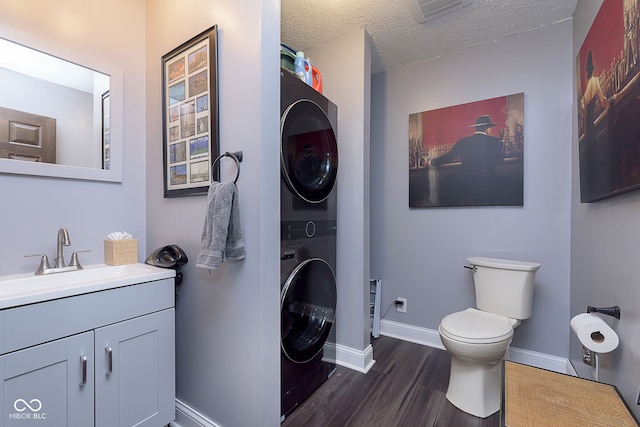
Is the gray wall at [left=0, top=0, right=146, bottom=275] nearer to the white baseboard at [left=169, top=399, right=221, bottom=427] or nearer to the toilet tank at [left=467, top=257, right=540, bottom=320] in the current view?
the white baseboard at [left=169, top=399, right=221, bottom=427]

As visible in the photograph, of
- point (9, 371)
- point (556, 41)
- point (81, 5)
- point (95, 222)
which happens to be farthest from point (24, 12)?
point (556, 41)

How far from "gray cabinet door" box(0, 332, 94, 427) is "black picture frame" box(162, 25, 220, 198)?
30.8 inches

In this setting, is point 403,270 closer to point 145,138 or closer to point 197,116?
point 197,116

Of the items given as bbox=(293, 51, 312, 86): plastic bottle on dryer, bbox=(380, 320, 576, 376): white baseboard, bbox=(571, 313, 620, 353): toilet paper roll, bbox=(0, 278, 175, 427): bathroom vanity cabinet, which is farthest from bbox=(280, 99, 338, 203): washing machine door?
bbox=(380, 320, 576, 376): white baseboard

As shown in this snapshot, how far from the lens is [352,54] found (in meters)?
2.02

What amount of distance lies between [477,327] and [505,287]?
42 cm

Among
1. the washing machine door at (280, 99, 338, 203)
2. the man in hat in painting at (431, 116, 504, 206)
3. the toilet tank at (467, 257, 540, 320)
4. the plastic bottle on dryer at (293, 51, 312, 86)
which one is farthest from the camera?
the man in hat in painting at (431, 116, 504, 206)

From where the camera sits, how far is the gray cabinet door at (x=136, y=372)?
1124mm

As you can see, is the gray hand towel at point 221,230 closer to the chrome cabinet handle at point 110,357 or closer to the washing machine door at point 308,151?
the washing machine door at point 308,151

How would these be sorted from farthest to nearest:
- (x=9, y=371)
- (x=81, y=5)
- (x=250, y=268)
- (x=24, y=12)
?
1. (x=81, y=5)
2. (x=24, y=12)
3. (x=250, y=268)
4. (x=9, y=371)

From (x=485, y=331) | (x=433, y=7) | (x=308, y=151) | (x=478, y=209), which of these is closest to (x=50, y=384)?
(x=308, y=151)

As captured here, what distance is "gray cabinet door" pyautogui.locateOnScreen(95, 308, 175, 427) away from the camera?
1.12 meters

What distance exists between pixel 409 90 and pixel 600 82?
4.49 ft

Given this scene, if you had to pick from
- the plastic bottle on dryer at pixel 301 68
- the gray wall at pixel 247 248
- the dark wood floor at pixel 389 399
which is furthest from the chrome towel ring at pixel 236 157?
the dark wood floor at pixel 389 399
